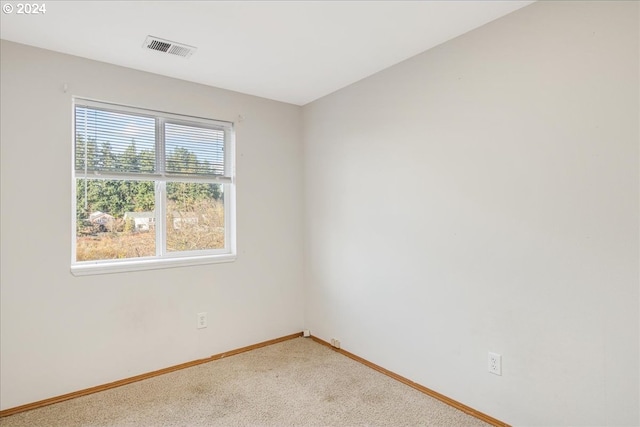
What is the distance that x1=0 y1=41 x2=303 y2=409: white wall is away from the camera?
2254 mm

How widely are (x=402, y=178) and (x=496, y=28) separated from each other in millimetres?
1084

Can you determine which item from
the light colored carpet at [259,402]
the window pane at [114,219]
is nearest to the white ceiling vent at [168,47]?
the window pane at [114,219]

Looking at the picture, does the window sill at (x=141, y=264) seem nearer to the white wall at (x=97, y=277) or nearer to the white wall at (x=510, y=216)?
the white wall at (x=97, y=277)

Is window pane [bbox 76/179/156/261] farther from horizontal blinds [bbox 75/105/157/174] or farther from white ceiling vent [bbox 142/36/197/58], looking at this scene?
white ceiling vent [bbox 142/36/197/58]

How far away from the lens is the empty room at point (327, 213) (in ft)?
5.67

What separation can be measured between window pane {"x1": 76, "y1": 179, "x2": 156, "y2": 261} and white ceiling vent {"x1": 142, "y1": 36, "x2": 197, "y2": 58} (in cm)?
104

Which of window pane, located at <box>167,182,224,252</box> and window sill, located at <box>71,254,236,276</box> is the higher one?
window pane, located at <box>167,182,224,252</box>

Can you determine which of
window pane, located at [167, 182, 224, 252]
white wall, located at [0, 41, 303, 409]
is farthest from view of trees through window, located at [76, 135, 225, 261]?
white wall, located at [0, 41, 303, 409]

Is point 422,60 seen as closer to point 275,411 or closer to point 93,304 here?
point 275,411

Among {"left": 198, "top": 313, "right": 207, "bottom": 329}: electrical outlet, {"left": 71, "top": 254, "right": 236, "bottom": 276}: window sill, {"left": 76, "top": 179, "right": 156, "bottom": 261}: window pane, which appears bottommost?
{"left": 198, "top": 313, "right": 207, "bottom": 329}: electrical outlet

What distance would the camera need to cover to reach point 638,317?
1.55m

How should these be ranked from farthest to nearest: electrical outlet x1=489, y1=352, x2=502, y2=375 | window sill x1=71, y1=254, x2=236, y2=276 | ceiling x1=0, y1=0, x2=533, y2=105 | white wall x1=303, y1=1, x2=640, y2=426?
window sill x1=71, y1=254, x2=236, y2=276, electrical outlet x1=489, y1=352, x2=502, y2=375, ceiling x1=0, y1=0, x2=533, y2=105, white wall x1=303, y1=1, x2=640, y2=426

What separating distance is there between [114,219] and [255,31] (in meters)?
1.76

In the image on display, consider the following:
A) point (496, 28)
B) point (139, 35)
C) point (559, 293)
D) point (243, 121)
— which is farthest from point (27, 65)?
point (559, 293)
